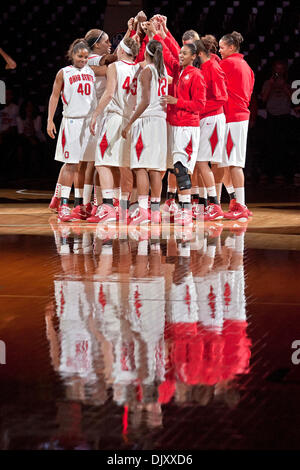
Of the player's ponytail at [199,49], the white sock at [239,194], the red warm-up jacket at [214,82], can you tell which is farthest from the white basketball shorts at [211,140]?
the player's ponytail at [199,49]

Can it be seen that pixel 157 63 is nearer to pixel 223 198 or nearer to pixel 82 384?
pixel 223 198

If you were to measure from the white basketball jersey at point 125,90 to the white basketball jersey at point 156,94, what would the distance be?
0.24m

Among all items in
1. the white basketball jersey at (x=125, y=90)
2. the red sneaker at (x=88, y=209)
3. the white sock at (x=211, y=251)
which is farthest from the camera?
the red sneaker at (x=88, y=209)

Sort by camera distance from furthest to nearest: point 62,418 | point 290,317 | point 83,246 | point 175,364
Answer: point 83,246
point 290,317
point 175,364
point 62,418

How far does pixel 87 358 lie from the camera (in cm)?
468

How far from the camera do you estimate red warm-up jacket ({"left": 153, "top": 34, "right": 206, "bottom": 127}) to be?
10062 millimetres

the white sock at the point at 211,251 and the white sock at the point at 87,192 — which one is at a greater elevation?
the white sock at the point at 87,192

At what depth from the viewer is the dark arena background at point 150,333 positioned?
12.2ft

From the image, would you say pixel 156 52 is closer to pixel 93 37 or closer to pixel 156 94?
pixel 156 94

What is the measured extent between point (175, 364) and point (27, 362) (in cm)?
70

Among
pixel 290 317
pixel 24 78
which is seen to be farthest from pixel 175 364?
pixel 24 78

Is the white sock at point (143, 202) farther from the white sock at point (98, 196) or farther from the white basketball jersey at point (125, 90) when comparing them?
the white sock at point (98, 196)

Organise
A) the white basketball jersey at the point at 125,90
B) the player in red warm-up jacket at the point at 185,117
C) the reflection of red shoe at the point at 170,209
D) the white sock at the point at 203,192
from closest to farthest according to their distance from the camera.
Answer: the player in red warm-up jacket at the point at 185,117, the white basketball jersey at the point at 125,90, the reflection of red shoe at the point at 170,209, the white sock at the point at 203,192

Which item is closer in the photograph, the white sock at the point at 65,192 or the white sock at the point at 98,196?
the white sock at the point at 65,192
